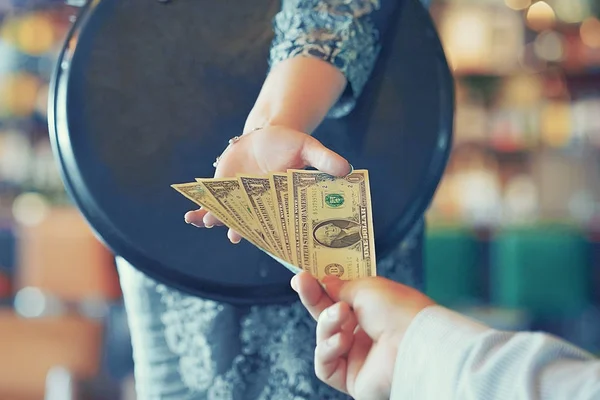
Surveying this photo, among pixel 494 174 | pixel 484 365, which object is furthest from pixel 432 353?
pixel 494 174

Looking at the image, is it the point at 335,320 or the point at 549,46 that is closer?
the point at 335,320

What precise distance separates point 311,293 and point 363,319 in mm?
49

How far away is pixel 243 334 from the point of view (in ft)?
2.38

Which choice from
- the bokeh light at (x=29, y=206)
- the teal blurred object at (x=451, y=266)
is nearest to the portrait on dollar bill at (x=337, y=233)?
the teal blurred object at (x=451, y=266)

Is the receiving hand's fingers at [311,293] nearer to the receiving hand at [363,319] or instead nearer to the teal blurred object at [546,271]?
the receiving hand at [363,319]

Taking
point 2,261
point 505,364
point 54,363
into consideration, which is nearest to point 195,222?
point 505,364

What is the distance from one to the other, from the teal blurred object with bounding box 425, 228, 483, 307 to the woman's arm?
2.96 meters

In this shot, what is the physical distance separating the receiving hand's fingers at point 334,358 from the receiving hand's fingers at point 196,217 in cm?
14

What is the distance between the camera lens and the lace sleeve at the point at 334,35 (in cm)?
68

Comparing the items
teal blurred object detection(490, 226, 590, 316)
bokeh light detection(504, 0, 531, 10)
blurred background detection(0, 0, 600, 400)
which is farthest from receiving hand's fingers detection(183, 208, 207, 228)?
bokeh light detection(504, 0, 531, 10)

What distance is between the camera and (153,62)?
0.69 metres

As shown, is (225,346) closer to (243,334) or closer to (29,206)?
(243,334)

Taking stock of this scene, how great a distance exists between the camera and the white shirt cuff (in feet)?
1.72

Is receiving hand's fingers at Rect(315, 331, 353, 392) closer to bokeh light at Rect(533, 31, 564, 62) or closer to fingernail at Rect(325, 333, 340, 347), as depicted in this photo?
fingernail at Rect(325, 333, 340, 347)
